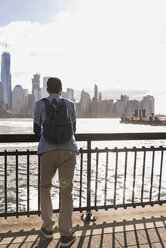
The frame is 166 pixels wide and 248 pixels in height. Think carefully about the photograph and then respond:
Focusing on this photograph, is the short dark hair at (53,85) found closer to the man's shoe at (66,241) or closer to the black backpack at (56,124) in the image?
Result: the black backpack at (56,124)

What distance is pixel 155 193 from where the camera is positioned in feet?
32.8

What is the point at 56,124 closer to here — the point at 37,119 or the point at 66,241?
the point at 37,119

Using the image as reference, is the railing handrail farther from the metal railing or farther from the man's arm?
the man's arm

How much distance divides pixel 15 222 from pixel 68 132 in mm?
1859

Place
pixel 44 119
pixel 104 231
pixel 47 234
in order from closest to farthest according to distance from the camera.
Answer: pixel 44 119, pixel 47 234, pixel 104 231

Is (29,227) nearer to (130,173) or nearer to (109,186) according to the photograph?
(109,186)

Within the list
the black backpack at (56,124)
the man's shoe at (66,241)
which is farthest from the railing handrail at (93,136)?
the man's shoe at (66,241)

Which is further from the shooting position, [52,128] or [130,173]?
[130,173]

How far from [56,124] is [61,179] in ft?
2.17

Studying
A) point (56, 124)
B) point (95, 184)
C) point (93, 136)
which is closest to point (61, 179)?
point (56, 124)

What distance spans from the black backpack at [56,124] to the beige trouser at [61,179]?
6.7 inches

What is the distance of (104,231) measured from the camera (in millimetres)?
3609

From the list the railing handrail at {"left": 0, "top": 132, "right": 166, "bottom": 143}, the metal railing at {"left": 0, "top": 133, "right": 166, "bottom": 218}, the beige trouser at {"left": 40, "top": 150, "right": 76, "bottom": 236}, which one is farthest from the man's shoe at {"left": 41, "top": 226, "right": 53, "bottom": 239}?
the railing handrail at {"left": 0, "top": 132, "right": 166, "bottom": 143}

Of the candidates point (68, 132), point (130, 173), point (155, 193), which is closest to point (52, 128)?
point (68, 132)
